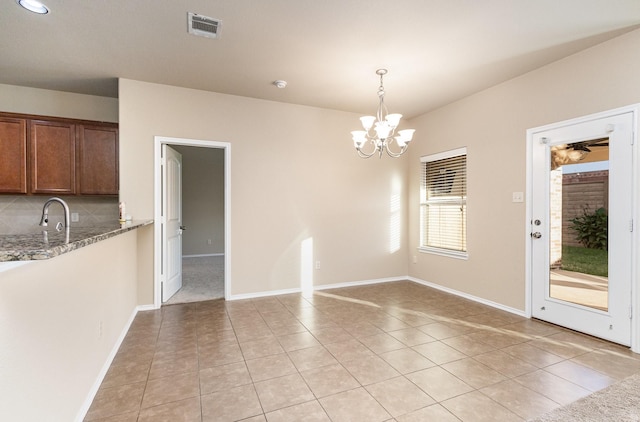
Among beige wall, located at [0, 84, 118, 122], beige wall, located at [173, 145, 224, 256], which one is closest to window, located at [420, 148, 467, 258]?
beige wall, located at [0, 84, 118, 122]

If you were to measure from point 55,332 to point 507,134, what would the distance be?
4566 millimetres

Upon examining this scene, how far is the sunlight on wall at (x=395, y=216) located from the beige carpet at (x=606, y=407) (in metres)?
3.32

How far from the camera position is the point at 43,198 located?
3.94 m

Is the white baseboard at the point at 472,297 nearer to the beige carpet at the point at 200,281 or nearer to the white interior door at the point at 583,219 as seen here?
the white interior door at the point at 583,219

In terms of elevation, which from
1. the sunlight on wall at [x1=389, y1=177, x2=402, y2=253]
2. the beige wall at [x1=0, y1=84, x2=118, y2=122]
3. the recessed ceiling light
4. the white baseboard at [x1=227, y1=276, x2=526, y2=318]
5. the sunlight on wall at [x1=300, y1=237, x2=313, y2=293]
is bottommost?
the white baseboard at [x1=227, y1=276, x2=526, y2=318]

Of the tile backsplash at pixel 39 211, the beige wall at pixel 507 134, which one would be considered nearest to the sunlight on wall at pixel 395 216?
the beige wall at pixel 507 134

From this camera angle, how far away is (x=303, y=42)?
2.83 metres

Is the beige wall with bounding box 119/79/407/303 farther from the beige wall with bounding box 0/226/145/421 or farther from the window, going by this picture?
the beige wall with bounding box 0/226/145/421

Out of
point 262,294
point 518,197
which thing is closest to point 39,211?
point 262,294

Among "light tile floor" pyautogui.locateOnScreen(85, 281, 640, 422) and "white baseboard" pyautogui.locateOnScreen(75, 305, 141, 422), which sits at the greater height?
"white baseboard" pyautogui.locateOnScreen(75, 305, 141, 422)

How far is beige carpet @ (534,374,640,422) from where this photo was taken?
177 cm

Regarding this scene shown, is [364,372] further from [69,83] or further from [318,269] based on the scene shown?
[69,83]

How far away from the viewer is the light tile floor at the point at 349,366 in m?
1.92

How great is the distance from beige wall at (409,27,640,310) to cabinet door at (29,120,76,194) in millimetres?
5118
